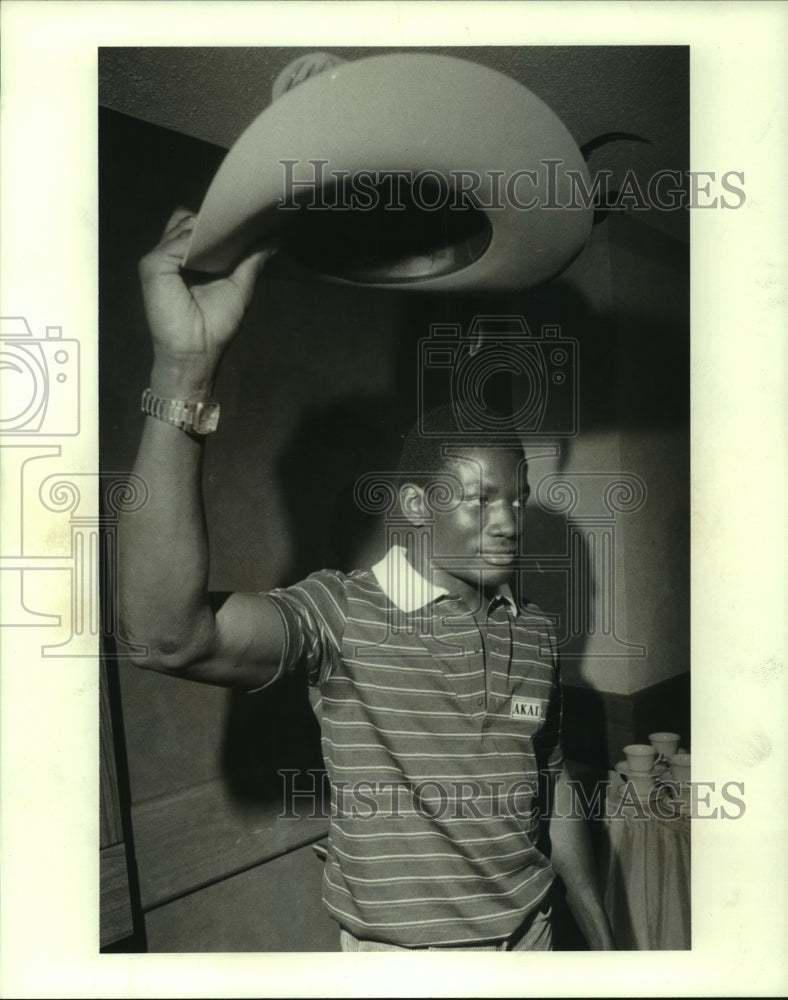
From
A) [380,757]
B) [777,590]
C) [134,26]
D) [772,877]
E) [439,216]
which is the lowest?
[772,877]

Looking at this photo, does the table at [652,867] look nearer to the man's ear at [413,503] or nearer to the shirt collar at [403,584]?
the shirt collar at [403,584]

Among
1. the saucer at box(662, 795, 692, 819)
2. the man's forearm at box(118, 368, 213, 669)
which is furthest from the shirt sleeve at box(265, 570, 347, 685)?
the saucer at box(662, 795, 692, 819)

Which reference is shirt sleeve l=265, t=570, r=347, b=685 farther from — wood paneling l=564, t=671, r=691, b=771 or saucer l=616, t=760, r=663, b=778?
saucer l=616, t=760, r=663, b=778

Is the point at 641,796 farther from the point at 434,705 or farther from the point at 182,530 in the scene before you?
the point at 182,530

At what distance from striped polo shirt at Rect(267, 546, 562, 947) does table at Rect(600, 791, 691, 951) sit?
20 centimetres

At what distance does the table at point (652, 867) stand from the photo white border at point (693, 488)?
3 centimetres

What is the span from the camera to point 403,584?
1.48 metres

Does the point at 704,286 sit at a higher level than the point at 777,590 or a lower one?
higher

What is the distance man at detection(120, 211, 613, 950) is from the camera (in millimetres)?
1450

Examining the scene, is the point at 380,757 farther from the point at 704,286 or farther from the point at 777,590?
the point at 704,286

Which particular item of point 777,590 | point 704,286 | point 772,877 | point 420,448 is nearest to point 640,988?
point 772,877

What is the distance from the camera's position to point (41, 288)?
150 cm

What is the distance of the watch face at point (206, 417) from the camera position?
1309 mm

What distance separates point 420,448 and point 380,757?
22.8 inches
